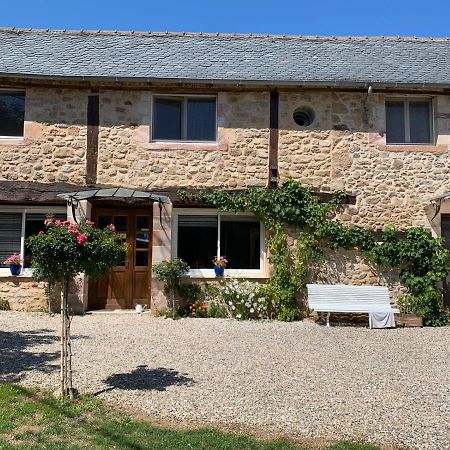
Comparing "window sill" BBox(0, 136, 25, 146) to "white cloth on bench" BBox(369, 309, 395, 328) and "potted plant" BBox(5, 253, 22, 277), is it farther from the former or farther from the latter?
"white cloth on bench" BBox(369, 309, 395, 328)

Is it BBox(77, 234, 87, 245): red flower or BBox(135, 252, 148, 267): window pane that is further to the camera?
BBox(135, 252, 148, 267): window pane

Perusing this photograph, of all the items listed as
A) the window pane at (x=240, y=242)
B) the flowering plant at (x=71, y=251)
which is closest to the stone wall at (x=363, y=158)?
the window pane at (x=240, y=242)

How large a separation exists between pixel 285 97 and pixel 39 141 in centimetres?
531

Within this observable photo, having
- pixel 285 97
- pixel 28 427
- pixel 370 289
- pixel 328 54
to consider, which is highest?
pixel 328 54

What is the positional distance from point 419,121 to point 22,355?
901 centimetres

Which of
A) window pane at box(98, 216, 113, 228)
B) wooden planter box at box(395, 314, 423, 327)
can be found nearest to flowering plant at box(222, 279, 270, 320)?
wooden planter box at box(395, 314, 423, 327)

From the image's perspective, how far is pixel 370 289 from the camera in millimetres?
9328

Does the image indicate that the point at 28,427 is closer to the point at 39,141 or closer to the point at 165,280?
the point at 165,280

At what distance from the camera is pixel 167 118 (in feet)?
33.4

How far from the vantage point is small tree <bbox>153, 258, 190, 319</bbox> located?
9188 mm

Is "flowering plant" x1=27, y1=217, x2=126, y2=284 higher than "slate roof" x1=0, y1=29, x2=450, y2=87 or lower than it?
lower

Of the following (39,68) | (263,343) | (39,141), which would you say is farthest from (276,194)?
(39,68)

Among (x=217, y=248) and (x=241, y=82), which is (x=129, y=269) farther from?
(x=241, y=82)

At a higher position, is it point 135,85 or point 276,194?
point 135,85
